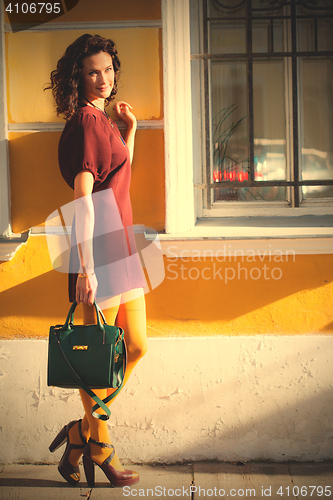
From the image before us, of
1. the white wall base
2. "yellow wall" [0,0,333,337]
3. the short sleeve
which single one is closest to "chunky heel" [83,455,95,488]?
the white wall base

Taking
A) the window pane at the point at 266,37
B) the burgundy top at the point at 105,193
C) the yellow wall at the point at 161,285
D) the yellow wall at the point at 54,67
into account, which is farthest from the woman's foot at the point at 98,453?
the window pane at the point at 266,37

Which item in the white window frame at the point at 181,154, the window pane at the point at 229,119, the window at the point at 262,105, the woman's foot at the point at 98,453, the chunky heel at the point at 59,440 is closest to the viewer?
the woman's foot at the point at 98,453

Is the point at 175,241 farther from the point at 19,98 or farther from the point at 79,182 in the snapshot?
the point at 19,98

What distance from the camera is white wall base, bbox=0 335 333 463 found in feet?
7.95

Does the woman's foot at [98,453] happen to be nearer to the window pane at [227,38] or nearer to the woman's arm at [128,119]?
the woman's arm at [128,119]

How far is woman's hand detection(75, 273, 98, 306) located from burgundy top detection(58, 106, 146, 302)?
11 cm

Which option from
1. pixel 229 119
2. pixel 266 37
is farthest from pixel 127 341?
pixel 266 37

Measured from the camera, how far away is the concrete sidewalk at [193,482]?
7.02ft

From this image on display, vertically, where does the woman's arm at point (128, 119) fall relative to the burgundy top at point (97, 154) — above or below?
above

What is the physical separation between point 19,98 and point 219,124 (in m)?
1.38

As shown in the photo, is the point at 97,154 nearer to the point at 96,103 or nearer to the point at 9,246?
the point at 96,103

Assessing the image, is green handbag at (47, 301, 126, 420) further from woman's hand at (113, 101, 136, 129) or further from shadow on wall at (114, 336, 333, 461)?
woman's hand at (113, 101, 136, 129)

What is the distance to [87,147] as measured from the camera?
1.92m

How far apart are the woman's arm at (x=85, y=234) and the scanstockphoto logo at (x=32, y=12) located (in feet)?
4.00
